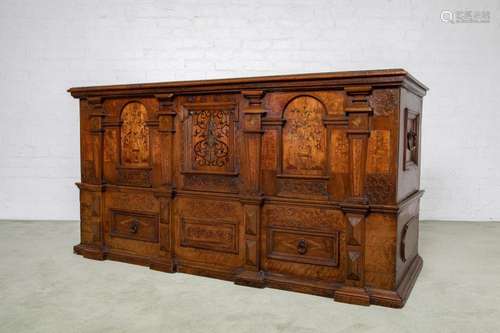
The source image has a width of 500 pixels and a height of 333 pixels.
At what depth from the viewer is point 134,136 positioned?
12.0 ft

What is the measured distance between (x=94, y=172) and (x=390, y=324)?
2.61 meters

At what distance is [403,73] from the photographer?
269 cm

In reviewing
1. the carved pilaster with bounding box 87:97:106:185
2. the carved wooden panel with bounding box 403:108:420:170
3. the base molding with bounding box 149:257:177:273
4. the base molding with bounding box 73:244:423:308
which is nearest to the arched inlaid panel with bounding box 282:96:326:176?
the carved wooden panel with bounding box 403:108:420:170

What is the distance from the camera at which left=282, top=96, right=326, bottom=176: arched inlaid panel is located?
2.98 metres

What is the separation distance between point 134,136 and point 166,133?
354 millimetres

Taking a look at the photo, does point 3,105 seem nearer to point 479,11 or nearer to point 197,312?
point 197,312

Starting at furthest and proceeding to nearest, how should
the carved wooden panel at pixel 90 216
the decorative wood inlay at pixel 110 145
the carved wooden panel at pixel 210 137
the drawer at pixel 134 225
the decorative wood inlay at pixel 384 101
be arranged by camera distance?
the carved wooden panel at pixel 90 216 < the decorative wood inlay at pixel 110 145 < the drawer at pixel 134 225 < the carved wooden panel at pixel 210 137 < the decorative wood inlay at pixel 384 101

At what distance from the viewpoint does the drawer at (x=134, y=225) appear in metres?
3.61

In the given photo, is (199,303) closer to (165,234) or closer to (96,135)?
(165,234)

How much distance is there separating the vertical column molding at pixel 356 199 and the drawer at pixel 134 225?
5.06ft

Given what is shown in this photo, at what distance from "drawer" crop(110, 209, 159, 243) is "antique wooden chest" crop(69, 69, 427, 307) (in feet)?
0.04

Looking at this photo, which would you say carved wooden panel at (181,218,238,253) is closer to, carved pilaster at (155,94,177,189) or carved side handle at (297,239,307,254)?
carved pilaster at (155,94,177,189)

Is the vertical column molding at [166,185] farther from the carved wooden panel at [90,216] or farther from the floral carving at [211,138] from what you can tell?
the carved wooden panel at [90,216]

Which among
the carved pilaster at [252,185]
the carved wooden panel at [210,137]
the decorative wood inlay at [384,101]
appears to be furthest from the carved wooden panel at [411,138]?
the carved wooden panel at [210,137]
